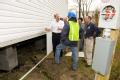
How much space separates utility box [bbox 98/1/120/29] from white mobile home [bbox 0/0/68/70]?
2.51 meters

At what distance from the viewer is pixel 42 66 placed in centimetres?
644

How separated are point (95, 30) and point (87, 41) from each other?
1.73 ft

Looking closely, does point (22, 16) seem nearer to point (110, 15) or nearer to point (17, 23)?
point (17, 23)

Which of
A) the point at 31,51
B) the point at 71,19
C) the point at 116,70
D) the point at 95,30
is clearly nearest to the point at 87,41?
the point at 95,30

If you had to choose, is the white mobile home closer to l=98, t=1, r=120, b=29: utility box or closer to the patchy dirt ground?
the patchy dirt ground

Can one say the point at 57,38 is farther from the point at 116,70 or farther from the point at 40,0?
the point at 116,70

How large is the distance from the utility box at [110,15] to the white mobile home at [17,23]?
2.51m

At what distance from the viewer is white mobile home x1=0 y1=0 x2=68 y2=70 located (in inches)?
158

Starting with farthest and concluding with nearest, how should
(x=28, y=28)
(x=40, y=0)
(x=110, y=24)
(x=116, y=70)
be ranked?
1. (x=40, y=0)
2. (x=28, y=28)
3. (x=116, y=70)
4. (x=110, y=24)

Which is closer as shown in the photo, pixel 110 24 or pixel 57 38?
pixel 110 24

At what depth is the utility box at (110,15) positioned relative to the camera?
1995mm

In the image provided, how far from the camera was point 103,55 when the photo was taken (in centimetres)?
202

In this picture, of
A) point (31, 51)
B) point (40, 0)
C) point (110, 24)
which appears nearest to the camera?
point (110, 24)

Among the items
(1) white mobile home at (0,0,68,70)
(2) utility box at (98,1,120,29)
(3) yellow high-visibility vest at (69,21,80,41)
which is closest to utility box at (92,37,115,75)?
(2) utility box at (98,1,120,29)
